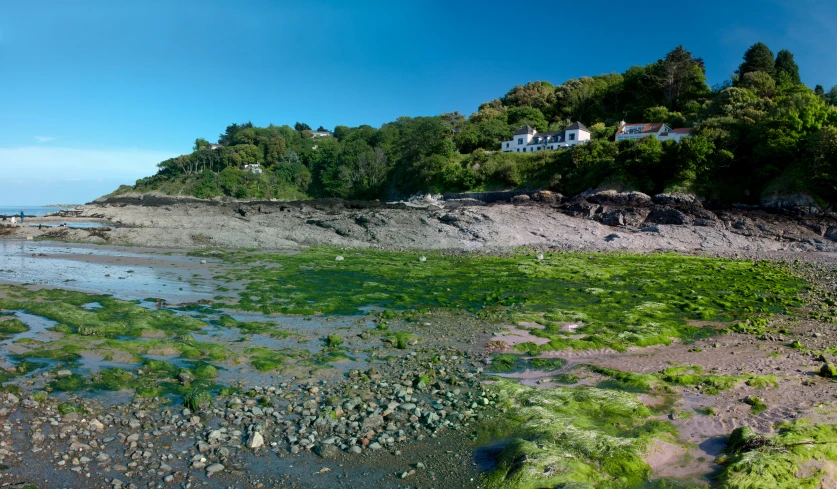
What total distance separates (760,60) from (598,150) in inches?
1438

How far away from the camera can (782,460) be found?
5051 mm

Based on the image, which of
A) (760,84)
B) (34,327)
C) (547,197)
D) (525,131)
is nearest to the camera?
(34,327)

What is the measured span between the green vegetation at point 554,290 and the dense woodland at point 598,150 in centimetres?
1621

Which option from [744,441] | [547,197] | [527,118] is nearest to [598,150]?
[547,197]

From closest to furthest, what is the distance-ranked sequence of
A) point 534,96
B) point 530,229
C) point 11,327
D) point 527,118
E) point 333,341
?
point 333,341
point 11,327
point 530,229
point 527,118
point 534,96

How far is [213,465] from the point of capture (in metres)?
5.00

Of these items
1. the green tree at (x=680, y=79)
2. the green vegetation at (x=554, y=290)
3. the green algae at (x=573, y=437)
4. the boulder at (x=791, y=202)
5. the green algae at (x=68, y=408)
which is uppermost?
the green tree at (x=680, y=79)

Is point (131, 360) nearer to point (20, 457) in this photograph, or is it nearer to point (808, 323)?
point (20, 457)

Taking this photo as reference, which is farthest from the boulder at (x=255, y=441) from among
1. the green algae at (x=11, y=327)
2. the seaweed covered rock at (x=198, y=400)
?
the green algae at (x=11, y=327)

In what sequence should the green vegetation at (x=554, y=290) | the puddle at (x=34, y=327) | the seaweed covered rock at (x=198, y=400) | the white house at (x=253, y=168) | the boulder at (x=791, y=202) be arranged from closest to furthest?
the seaweed covered rock at (x=198, y=400), the puddle at (x=34, y=327), the green vegetation at (x=554, y=290), the boulder at (x=791, y=202), the white house at (x=253, y=168)

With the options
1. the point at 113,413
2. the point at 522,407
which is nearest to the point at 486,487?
the point at 522,407

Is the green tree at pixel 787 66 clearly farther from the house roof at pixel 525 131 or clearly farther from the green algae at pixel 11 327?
the green algae at pixel 11 327

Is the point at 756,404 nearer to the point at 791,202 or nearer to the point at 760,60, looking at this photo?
the point at 791,202

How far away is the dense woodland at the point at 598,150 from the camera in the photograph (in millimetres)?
33969
